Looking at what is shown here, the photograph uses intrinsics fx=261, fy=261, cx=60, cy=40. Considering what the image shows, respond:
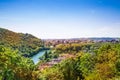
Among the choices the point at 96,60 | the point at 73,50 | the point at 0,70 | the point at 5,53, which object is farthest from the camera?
the point at 73,50

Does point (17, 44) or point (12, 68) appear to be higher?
point (12, 68)

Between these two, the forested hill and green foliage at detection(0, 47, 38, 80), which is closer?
green foliage at detection(0, 47, 38, 80)

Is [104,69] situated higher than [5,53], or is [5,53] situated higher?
[5,53]

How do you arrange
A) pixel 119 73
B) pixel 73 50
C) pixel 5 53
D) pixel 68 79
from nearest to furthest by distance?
1. pixel 5 53
2. pixel 119 73
3. pixel 68 79
4. pixel 73 50

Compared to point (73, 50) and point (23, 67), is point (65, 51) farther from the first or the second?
point (23, 67)

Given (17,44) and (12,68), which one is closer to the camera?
(12,68)

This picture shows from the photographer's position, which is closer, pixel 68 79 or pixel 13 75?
pixel 13 75

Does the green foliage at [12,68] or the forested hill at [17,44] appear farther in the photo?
the forested hill at [17,44]

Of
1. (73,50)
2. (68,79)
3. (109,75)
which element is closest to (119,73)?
(109,75)

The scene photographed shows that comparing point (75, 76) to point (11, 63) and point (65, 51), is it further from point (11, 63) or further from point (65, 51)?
point (65, 51)
